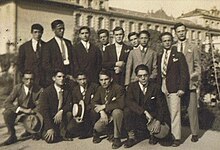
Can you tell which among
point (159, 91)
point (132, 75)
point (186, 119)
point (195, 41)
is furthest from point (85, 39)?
point (186, 119)

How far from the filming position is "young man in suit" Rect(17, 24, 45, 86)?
6.85ft

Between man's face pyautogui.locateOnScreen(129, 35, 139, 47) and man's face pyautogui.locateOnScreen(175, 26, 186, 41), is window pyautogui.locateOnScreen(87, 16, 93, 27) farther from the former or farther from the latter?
man's face pyautogui.locateOnScreen(175, 26, 186, 41)

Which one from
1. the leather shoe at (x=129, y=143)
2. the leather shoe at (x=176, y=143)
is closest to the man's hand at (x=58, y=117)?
the leather shoe at (x=129, y=143)

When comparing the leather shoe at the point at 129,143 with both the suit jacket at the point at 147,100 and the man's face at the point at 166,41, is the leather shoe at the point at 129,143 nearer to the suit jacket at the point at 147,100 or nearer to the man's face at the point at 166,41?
the suit jacket at the point at 147,100

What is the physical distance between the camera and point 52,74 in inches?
85.3

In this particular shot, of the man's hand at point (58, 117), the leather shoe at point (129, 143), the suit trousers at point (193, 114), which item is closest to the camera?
the man's hand at point (58, 117)

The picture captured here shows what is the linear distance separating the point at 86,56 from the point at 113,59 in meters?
0.18

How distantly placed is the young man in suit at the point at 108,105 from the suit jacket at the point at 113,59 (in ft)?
0.14

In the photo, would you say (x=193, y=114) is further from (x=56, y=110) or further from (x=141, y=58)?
(x=56, y=110)

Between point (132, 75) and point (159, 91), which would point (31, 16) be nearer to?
point (132, 75)

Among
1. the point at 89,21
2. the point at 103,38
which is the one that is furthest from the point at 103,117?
the point at 89,21

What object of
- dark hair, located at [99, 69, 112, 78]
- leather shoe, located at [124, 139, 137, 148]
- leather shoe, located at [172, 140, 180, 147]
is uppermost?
dark hair, located at [99, 69, 112, 78]

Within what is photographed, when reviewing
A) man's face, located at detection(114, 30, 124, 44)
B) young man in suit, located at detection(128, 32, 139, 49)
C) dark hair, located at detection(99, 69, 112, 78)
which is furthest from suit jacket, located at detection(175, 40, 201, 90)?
dark hair, located at detection(99, 69, 112, 78)

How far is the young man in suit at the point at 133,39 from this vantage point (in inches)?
91.9
